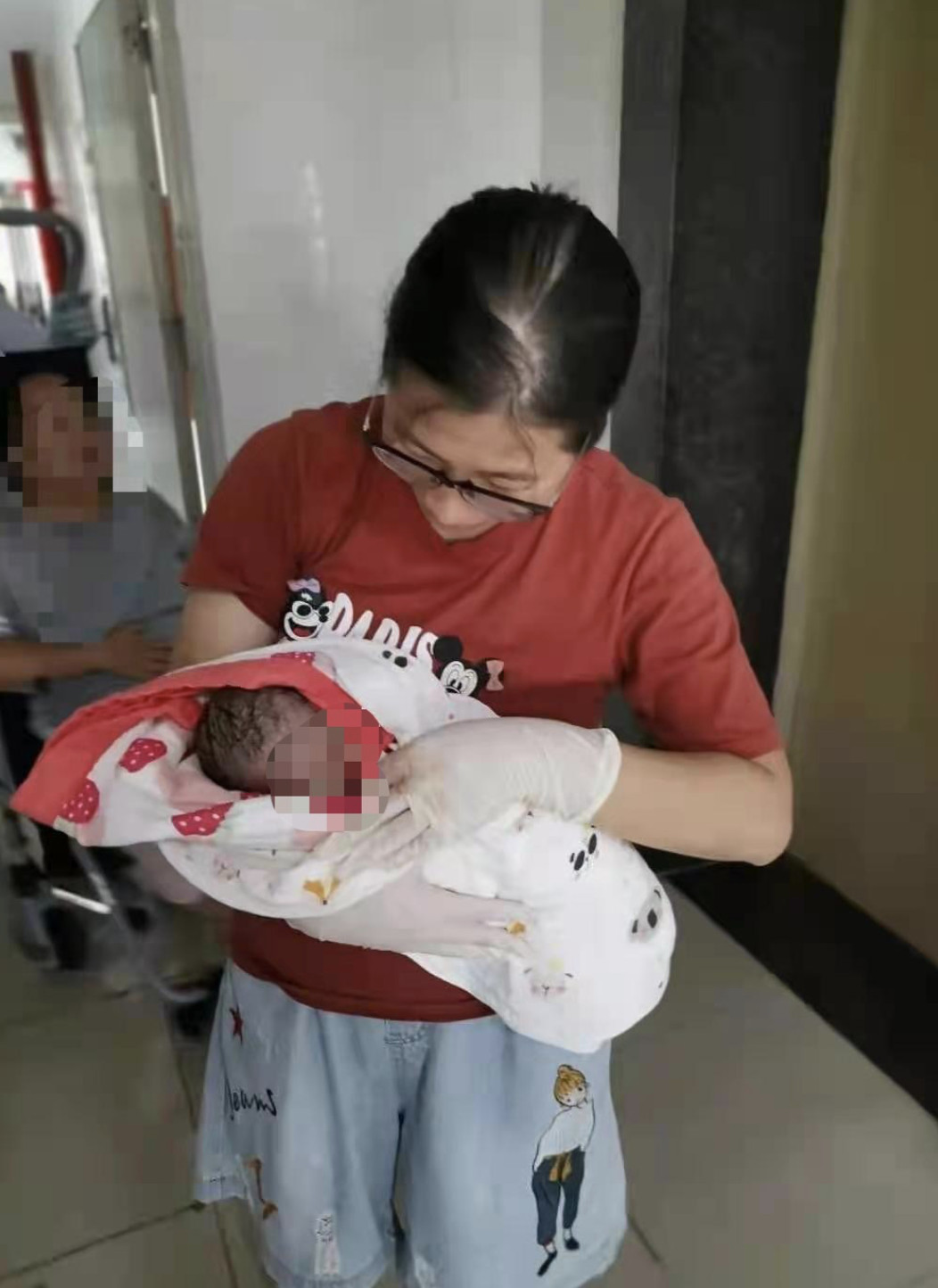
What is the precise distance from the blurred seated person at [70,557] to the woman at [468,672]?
49 centimetres

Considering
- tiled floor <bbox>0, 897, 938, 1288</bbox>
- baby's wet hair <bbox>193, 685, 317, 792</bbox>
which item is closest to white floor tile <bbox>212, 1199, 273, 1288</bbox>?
tiled floor <bbox>0, 897, 938, 1288</bbox>

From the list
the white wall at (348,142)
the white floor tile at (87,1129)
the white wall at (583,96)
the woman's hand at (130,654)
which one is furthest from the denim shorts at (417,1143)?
the white wall at (583,96)

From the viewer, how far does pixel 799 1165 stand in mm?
1427

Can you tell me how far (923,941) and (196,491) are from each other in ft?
4.63

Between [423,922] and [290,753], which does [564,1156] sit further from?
[290,753]

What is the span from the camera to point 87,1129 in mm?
1509

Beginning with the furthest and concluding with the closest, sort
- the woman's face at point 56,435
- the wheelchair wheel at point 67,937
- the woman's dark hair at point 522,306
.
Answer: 1. the wheelchair wheel at point 67,937
2. the woman's face at point 56,435
3. the woman's dark hair at point 522,306

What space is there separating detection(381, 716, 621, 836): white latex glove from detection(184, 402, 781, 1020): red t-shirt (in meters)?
0.08

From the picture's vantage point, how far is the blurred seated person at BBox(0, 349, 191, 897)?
1211 mm

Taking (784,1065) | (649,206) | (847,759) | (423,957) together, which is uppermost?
(649,206)

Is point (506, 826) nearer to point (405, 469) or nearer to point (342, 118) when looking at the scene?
point (405, 469)

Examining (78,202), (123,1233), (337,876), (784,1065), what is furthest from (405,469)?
(78,202)

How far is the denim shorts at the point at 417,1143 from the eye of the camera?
817mm

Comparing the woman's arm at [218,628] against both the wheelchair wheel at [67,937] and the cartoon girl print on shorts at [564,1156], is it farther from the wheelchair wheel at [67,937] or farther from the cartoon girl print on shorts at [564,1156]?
the wheelchair wheel at [67,937]
